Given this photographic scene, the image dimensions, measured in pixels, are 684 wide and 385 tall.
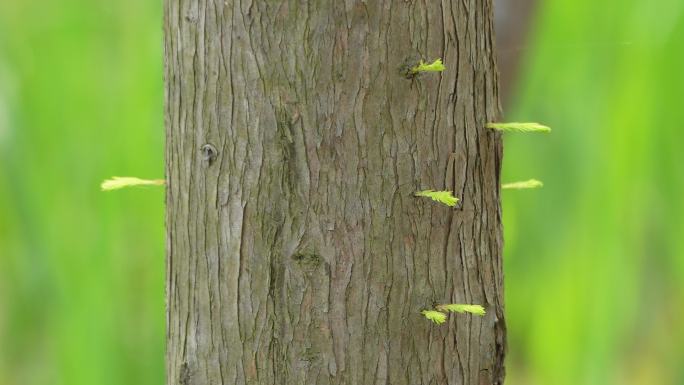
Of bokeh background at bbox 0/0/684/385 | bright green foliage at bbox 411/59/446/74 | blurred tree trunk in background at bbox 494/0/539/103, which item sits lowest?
bokeh background at bbox 0/0/684/385

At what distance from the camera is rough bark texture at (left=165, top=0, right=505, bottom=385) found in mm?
1005

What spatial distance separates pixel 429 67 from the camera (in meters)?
1.01

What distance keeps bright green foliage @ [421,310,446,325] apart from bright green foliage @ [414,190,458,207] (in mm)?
123

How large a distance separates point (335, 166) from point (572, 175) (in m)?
1.42

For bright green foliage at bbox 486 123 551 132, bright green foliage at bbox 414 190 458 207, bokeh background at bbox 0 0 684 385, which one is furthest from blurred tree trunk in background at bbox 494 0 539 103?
bright green foliage at bbox 414 190 458 207

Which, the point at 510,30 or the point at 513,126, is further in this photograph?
the point at 510,30

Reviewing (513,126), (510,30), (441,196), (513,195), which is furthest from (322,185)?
(513,195)

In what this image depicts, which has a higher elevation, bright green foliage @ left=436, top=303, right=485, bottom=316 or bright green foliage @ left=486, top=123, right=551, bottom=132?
bright green foliage @ left=486, top=123, right=551, bottom=132

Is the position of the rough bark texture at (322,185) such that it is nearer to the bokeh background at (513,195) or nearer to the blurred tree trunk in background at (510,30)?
the blurred tree trunk in background at (510,30)

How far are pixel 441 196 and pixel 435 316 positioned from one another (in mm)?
134

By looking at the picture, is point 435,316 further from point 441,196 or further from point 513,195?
point 513,195

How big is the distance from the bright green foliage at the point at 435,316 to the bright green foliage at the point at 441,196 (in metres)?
0.12

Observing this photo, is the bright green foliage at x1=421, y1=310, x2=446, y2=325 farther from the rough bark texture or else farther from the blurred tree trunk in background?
the blurred tree trunk in background

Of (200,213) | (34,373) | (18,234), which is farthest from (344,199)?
(34,373)
